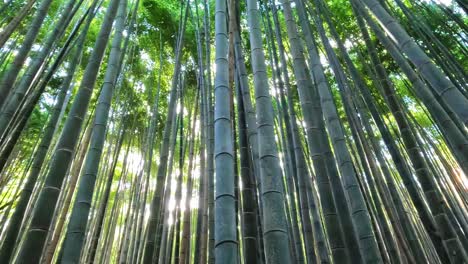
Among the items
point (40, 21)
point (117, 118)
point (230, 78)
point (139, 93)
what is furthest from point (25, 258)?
point (139, 93)

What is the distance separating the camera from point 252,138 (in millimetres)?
2758

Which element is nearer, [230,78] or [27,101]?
[230,78]

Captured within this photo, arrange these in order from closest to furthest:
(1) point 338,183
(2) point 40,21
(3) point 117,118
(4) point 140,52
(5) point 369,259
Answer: (5) point 369,259 → (1) point 338,183 → (2) point 40,21 → (3) point 117,118 → (4) point 140,52

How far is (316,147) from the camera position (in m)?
2.53

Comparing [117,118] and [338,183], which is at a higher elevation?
[117,118]

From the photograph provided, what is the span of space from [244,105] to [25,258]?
5.99 feet

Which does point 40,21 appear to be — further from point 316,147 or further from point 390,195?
point 390,195

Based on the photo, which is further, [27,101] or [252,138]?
[27,101]

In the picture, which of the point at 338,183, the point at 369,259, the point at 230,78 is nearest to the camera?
the point at 369,259

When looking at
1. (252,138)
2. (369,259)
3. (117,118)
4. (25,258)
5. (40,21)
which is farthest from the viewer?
(117,118)

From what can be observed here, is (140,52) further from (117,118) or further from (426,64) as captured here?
(426,64)

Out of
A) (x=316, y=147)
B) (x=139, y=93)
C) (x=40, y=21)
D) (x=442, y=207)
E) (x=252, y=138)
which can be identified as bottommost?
(x=442, y=207)

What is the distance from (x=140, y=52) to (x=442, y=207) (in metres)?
6.25

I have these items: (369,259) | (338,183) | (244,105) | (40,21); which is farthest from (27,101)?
(369,259)
